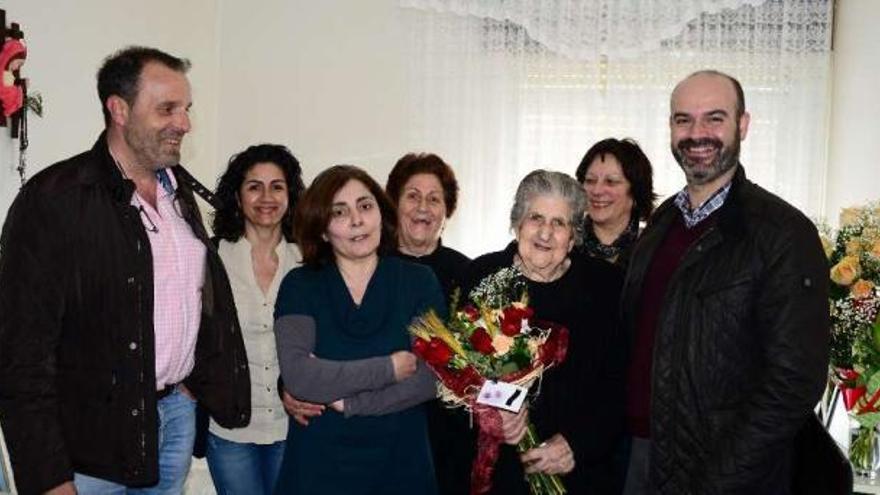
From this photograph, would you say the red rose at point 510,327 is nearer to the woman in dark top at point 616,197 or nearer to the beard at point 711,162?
the beard at point 711,162

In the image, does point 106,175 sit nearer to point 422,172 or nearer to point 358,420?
point 358,420

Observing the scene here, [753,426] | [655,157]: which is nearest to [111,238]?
[753,426]

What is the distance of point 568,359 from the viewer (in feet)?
8.50

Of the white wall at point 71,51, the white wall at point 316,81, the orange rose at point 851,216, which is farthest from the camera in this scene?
the white wall at point 316,81

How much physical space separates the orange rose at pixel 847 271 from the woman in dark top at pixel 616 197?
85 cm

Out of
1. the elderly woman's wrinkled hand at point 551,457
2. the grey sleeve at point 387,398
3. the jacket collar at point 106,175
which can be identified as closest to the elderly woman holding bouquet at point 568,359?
the elderly woman's wrinkled hand at point 551,457

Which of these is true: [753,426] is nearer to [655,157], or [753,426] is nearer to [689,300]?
[689,300]

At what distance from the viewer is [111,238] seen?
234cm

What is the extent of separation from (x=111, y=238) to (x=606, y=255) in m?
1.81

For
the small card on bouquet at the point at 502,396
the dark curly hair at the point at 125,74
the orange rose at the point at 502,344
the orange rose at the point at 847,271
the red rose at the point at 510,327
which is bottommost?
the small card on bouquet at the point at 502,396

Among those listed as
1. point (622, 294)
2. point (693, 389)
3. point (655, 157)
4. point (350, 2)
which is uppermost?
point (350, 2)

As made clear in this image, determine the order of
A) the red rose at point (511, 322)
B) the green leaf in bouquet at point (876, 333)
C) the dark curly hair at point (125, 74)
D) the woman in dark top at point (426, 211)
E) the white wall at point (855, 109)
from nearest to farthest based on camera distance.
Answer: the red rose at point (511, 322) < the dark curly hair at point (125, 74) < the green leaf in bouquet at point (876, 333) < the woman in dark top at point (426, 211) < the white wall at point (855, 109)

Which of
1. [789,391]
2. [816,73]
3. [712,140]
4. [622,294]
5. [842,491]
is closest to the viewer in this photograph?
[842,491]

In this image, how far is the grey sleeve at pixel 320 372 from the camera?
249cm
